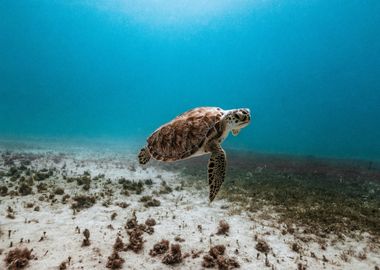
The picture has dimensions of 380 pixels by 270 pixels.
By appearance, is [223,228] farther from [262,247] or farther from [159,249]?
[159,249]

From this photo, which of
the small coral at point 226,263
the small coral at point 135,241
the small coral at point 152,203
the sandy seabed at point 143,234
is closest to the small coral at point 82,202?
the sandy seabed at point 143,234

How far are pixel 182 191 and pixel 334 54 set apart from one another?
713ft

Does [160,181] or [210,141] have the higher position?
[210,141]

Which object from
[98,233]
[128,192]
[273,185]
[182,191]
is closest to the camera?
[98,233]

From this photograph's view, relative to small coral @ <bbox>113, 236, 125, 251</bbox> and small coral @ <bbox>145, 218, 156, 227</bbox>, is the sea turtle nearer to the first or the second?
small coral @ <bbox>113, 236, 125, 251</bbox>

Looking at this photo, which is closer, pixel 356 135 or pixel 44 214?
pixel 44 214

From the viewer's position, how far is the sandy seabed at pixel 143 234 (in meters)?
6.71

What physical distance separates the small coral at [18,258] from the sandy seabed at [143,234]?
3 centimetres

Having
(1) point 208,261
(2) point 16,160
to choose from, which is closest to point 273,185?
(1) point 208,261

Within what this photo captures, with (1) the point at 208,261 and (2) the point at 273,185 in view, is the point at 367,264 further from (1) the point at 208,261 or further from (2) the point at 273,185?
(2) the point at 273,185

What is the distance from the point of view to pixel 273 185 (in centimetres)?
1602

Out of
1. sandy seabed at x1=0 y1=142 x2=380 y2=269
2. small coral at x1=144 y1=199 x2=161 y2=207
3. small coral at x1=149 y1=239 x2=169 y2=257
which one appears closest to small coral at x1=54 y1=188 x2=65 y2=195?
sandy seabed at x1=0 y1=142 x2=380 y2=269

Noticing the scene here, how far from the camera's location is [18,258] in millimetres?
6219

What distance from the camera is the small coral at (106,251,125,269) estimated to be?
626 cm
